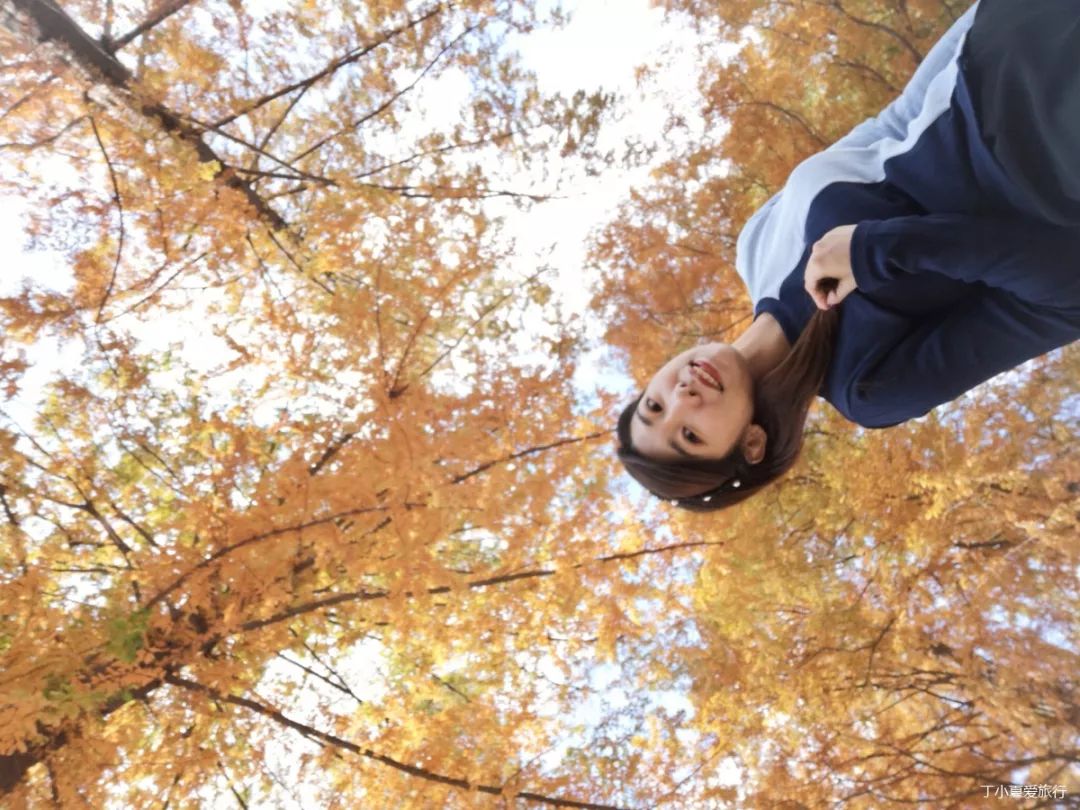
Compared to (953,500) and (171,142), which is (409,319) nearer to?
(171,142)

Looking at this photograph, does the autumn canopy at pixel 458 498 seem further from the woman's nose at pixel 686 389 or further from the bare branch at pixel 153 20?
the woman's nose at pixel 686 389

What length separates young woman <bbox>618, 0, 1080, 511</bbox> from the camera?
117 centimetres

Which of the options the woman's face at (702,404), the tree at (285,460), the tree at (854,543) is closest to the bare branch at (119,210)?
the tree at (285,460)

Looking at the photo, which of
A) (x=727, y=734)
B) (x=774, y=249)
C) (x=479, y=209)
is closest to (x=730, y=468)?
(x=774, y=249)

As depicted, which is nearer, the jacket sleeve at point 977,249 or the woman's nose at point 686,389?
the jacket sleeve at point 977,249

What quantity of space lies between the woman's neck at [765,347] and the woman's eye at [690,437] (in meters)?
0.23

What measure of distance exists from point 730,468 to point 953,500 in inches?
98.7

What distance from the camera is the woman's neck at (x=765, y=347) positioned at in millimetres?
1778

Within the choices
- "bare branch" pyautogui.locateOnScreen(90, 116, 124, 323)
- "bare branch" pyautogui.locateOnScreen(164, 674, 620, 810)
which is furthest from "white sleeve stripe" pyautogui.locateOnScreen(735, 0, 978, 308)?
"bare branch" pyautogui.locateOnScreen(90, 116, 124, 323)

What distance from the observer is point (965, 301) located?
157 cm

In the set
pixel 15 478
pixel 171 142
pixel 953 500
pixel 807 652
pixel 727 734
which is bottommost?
pixel 727 734

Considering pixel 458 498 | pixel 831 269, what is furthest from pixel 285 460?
pixel 831 269

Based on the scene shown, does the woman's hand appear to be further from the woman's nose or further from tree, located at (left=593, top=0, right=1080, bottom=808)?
tree, located at (left=593, top=0, right=1080, bottom=808)

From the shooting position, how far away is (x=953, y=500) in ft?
11.7
